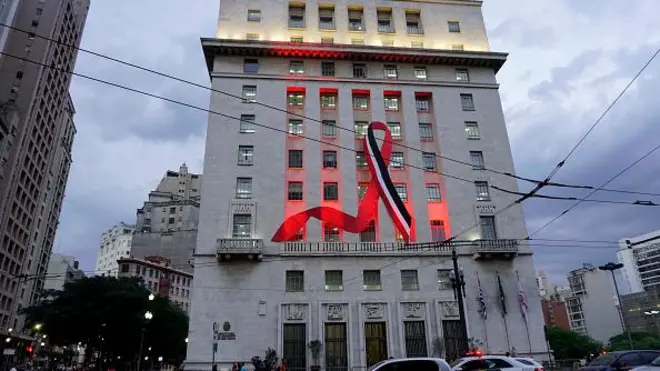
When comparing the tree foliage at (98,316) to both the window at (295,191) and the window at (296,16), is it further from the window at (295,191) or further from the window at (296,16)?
the window at (296,16)

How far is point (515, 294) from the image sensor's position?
35.2 m

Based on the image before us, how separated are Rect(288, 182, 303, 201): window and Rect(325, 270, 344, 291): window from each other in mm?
6585

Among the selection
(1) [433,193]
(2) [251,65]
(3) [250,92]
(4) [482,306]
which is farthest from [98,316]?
(4) [482,306]

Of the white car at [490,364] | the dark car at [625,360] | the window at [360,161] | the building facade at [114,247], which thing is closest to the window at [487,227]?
the window at [360,161]

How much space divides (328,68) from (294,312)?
2222 cm

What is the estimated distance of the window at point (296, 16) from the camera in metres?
44.7

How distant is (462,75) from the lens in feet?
143

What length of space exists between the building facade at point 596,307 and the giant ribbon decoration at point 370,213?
88.6m

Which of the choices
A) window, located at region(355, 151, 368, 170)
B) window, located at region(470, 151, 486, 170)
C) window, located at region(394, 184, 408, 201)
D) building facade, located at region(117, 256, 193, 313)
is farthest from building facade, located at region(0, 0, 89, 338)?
window, located at region(470, 151, 486, 170)

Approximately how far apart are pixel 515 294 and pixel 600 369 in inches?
711

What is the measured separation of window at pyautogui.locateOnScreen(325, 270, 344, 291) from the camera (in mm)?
34450

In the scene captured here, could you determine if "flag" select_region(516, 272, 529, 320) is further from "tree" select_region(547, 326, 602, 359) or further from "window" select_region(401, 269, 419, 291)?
"tree" select_region(547, 326, 602, 359)

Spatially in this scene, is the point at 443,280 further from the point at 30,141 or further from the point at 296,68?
the point at 30,141

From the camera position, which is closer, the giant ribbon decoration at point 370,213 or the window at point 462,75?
the giant ribbon decoration at point 370,213
